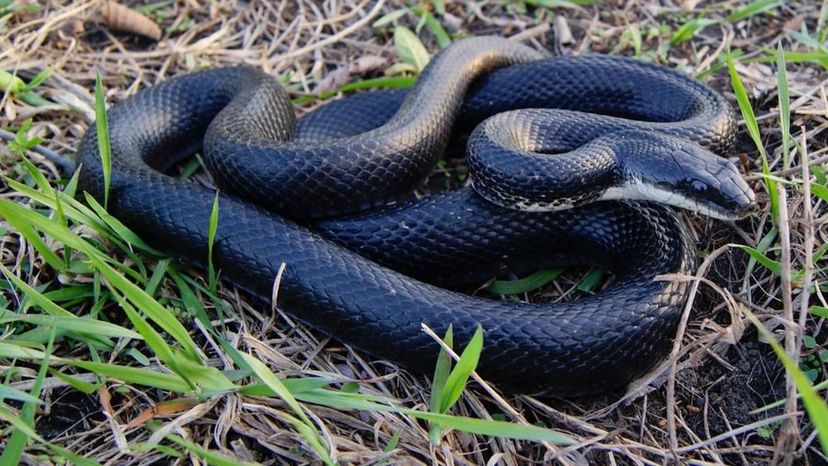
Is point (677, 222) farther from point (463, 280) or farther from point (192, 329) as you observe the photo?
point (192, 329)

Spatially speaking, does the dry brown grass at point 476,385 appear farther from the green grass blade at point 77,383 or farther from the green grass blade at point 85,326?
the green grass blade at point 85,326

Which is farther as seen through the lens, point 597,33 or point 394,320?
point 597,33

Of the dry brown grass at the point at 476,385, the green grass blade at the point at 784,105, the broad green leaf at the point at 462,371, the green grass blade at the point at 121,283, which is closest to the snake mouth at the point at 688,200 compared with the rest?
the dry brown grass at the point at 476,385

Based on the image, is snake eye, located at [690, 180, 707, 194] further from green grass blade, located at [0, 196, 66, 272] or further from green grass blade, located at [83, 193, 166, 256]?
green grass blade, located at [0, 196, 66, 272]

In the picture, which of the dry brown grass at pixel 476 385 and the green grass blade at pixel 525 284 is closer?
the dry brown grass at pixel 476 385

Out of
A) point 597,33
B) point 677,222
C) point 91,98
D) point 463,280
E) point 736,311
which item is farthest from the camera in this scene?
point 597,33

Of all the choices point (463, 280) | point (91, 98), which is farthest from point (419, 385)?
point (91, 98)

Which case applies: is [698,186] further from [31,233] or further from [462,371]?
[31,233]
